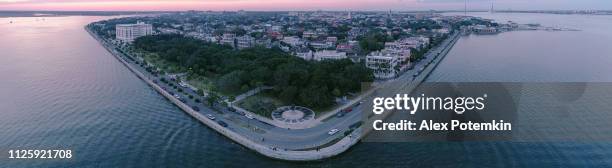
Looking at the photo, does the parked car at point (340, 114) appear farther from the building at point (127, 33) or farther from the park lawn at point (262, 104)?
the building at point (127, 33)

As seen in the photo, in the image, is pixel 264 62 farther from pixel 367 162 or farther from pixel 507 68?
pixel 507 68

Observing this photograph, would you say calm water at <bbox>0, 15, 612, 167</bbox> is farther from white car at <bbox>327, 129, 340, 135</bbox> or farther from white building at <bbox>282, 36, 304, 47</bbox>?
white building at <bbox>282, 36, 304, 47</bbox>

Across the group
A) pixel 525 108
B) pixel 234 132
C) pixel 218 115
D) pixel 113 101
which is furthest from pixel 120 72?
pixel 525 108

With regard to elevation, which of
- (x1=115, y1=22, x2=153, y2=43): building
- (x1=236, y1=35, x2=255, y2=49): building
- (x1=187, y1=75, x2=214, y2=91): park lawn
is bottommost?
(x1=187, y1=75, x2=214, y2=91): park lawn

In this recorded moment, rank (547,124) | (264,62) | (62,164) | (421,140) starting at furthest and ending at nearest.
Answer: (264,62), (547,124), (421,140), (62,164)

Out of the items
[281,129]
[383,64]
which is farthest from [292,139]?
[383,64]

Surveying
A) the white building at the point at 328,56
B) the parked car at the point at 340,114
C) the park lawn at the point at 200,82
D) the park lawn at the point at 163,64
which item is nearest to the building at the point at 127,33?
the park lawn at the point at 163,64

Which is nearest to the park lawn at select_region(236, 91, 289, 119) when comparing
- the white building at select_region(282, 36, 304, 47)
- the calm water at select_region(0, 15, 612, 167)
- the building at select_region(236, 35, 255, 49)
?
the calm water at select_region(0, 15, 612, 167)
